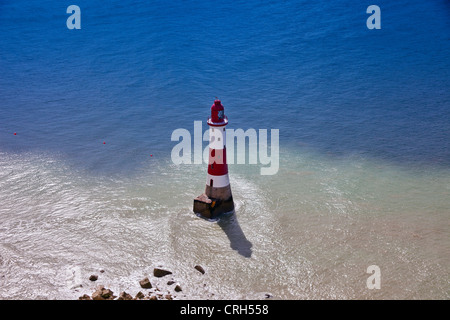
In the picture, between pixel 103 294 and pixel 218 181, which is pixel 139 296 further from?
pixel 218 181

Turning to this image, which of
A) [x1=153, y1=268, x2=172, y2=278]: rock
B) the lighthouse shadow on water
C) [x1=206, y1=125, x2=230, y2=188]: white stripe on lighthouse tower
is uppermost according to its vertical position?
[x1=206, y1=125, x2=230, y2=188]: white stripe on lighthouse tower

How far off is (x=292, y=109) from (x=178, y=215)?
7.46 meters

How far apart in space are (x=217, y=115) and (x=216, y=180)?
1.43 metres

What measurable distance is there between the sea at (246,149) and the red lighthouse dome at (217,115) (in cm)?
201

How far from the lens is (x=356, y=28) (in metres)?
21.2

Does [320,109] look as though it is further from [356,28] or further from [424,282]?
[424,282]

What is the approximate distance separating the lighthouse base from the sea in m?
0.26

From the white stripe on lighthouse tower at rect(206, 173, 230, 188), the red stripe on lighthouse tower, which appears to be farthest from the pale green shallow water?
the red stripe on lighthouse tower

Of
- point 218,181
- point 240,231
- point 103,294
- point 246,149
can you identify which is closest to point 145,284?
point 103,294

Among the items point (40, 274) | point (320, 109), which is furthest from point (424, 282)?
point (320, 109)

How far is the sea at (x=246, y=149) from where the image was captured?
27.1 ft

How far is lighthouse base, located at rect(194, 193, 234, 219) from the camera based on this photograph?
32.3 feet

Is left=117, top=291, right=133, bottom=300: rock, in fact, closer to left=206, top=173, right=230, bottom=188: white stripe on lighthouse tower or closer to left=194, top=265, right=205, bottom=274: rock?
left=194, top=265, right=205, bottom=274: rock

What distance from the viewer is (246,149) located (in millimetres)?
13398
